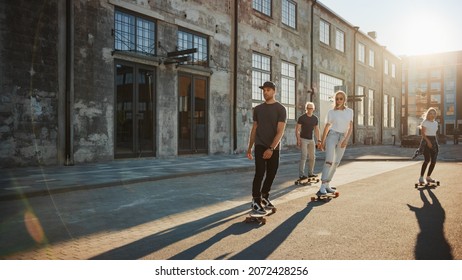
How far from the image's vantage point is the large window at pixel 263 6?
711 inches

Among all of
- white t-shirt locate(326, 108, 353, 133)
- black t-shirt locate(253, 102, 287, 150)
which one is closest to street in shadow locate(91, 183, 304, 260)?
black t-shirt locate(253, 102, 287, 150)

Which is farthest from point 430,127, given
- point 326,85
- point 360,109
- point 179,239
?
point 360,109

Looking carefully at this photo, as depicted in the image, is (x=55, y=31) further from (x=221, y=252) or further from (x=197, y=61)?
(x=221, y=252)

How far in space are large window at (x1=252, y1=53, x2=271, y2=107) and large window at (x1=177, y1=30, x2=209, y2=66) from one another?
3.28 m

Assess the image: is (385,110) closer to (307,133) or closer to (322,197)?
(307,133)

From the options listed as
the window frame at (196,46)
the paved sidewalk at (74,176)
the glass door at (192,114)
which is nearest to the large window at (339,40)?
the window frame at (196,46)

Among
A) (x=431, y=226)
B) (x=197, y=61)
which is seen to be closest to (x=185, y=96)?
(x=197, y=61)

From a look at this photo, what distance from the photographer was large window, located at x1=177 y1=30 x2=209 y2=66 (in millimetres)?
14109

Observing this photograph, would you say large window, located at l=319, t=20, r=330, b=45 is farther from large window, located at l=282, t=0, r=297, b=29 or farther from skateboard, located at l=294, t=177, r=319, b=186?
skateboard, located at l=294, t=177, r=319, b=186

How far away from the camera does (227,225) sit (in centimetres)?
446

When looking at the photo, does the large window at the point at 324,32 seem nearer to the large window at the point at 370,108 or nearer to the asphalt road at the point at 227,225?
the large window at the point at 370,108

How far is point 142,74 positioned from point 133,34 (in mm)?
1320

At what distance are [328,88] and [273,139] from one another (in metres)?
20.6

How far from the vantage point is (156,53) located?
12938mm
